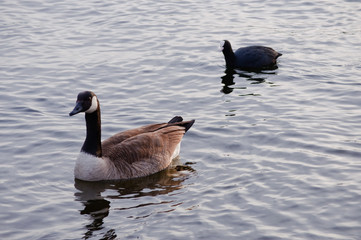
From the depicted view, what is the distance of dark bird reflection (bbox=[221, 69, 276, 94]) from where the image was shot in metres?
16.1

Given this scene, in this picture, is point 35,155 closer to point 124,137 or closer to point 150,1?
point 124,137

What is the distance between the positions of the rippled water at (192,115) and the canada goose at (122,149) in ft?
0.75

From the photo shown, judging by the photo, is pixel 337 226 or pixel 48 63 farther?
pixel 48 63

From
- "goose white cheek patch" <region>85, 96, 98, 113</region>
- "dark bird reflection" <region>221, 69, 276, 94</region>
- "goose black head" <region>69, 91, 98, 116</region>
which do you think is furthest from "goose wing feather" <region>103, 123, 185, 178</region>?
"dark bird reflection" <region>221, 69, 276, 94</region>

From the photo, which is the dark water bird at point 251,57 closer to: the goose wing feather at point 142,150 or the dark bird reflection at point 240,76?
the dark bird reflection at point 240,76

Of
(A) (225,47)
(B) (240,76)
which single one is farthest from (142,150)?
(A) (225,47)

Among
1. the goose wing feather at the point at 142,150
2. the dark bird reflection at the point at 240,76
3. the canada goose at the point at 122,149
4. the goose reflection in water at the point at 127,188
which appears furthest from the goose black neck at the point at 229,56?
the goose reflection in water at the point at 127,188

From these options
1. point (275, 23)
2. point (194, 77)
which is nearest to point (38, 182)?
point (194, 77)

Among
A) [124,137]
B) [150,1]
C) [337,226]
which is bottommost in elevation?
[337,226]

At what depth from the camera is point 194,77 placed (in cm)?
1652

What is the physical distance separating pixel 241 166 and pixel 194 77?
550cm

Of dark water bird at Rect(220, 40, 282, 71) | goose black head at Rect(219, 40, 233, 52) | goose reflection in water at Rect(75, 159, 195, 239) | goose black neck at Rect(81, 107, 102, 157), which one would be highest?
goose black head at Rect(219, 40, 233, 52)

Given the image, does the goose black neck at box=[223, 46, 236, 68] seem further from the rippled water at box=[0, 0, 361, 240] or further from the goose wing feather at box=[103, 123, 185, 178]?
the goose wing feather at box=[103, 123, 185, 178]

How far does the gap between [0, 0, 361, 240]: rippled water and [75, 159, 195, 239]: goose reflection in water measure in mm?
37
